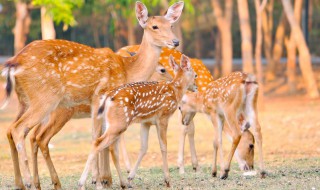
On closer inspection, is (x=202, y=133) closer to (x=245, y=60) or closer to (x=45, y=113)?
(x=245, y=60)

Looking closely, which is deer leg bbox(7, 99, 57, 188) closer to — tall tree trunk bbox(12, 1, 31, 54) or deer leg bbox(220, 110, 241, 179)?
deer leg bbox(220, 110, 241, 179)

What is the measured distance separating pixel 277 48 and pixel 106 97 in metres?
24.1

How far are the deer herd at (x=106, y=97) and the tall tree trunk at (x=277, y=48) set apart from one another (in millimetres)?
21903

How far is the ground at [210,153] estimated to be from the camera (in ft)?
33.4

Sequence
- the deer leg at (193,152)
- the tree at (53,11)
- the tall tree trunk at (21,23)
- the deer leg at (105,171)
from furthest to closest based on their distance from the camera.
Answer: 1. the tall tree trunk at (21,23)
2. the tree at (53,11)
3. the deer leg at (193,152)
4. the deer leg at (105,171)

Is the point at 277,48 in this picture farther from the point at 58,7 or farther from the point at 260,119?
the point at 58,7

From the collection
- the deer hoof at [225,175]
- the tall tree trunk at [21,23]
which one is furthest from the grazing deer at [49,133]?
the tall tree trunk at [21,23]

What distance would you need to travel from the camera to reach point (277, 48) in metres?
32.9

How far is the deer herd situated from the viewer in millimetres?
9438

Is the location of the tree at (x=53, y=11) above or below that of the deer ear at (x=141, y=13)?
below

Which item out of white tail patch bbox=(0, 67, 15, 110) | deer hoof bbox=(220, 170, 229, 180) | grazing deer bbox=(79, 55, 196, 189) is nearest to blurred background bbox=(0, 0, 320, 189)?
deer hoof bbox=(220, 170, 229, 180)

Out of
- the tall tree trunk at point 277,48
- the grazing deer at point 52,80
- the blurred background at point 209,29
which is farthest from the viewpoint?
the tall tree trunk at point 277,48

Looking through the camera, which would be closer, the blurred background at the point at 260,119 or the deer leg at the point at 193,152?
the blurred background at the point at 260,119

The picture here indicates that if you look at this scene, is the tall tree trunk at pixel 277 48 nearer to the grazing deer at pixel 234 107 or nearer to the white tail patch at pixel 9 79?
the grazing deer at pixel 234 107
